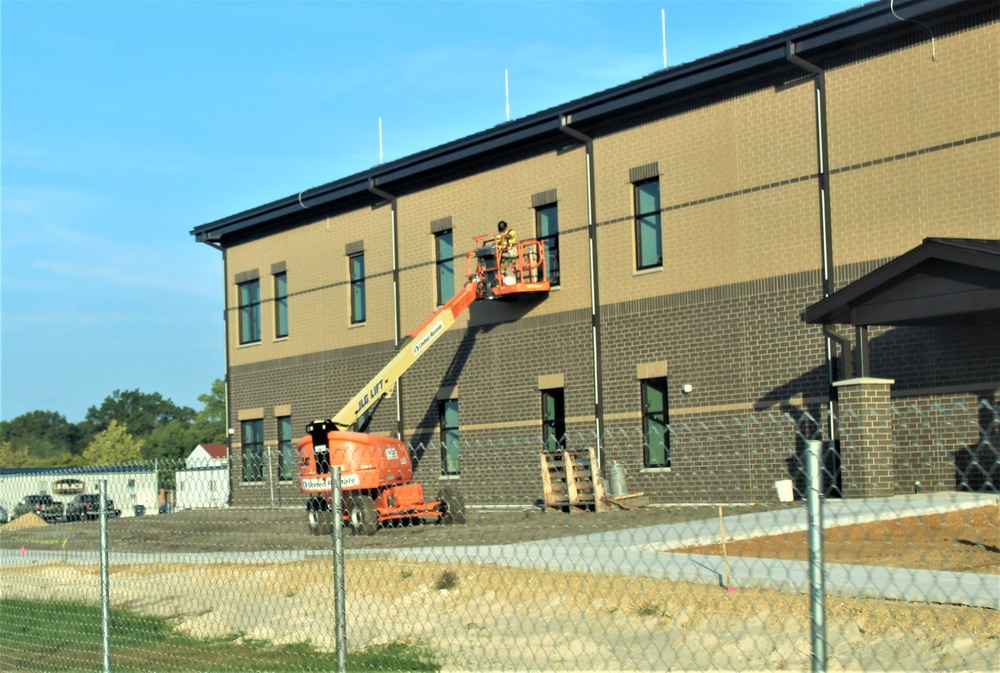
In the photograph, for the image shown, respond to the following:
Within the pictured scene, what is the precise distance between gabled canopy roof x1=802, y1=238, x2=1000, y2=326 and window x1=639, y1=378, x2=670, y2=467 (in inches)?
222

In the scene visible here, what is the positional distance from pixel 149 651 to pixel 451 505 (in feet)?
34.1

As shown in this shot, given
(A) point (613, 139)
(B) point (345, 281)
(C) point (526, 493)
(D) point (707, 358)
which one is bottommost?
(C) point (526, 493)

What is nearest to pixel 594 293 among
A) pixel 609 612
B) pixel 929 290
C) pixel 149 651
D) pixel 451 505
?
pixel 451 505

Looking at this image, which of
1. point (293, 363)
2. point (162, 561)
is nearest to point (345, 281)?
point (293, 363)

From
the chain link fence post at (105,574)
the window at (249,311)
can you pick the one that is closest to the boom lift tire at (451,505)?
the chain link fence post at (105,574)

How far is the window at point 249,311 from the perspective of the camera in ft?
125

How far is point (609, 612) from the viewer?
37.6ft

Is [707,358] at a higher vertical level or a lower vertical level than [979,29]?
lower

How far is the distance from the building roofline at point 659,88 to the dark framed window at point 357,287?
5.94ft

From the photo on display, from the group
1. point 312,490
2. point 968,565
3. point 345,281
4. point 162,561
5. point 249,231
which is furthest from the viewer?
point 249,231

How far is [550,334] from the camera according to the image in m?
28.1

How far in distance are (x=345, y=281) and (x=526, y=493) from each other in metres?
10.1

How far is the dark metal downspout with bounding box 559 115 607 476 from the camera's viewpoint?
2680 cm

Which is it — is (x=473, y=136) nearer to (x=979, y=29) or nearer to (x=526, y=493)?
(x=526, y=493)
